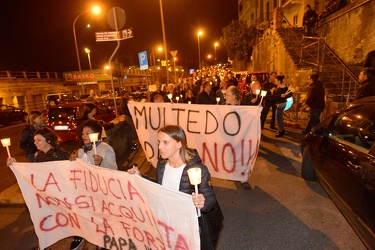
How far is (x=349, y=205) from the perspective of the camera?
2.75 meters

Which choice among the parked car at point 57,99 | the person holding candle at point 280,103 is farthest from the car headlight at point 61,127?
the parked car at point 57,99

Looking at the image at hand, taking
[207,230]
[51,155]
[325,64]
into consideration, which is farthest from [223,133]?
[325,64]

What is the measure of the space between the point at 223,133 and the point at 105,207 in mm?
2498

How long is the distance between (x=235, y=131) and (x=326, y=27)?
1258 cm

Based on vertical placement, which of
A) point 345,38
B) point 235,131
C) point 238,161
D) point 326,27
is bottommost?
point 238,161

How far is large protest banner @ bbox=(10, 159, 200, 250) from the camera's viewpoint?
2.10 meters

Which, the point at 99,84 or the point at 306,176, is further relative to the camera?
the point at 99,84

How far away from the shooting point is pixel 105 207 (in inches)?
104

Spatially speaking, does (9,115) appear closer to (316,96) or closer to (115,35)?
(115,35)

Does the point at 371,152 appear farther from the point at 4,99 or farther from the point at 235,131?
the point at 4,99

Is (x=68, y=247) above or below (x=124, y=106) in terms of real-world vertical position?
below

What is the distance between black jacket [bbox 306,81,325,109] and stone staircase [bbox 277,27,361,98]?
198 cm

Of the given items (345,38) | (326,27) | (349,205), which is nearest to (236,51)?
(326,27)

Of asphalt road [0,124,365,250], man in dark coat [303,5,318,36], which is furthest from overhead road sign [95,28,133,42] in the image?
man in dark coat [303,5,318,36]
